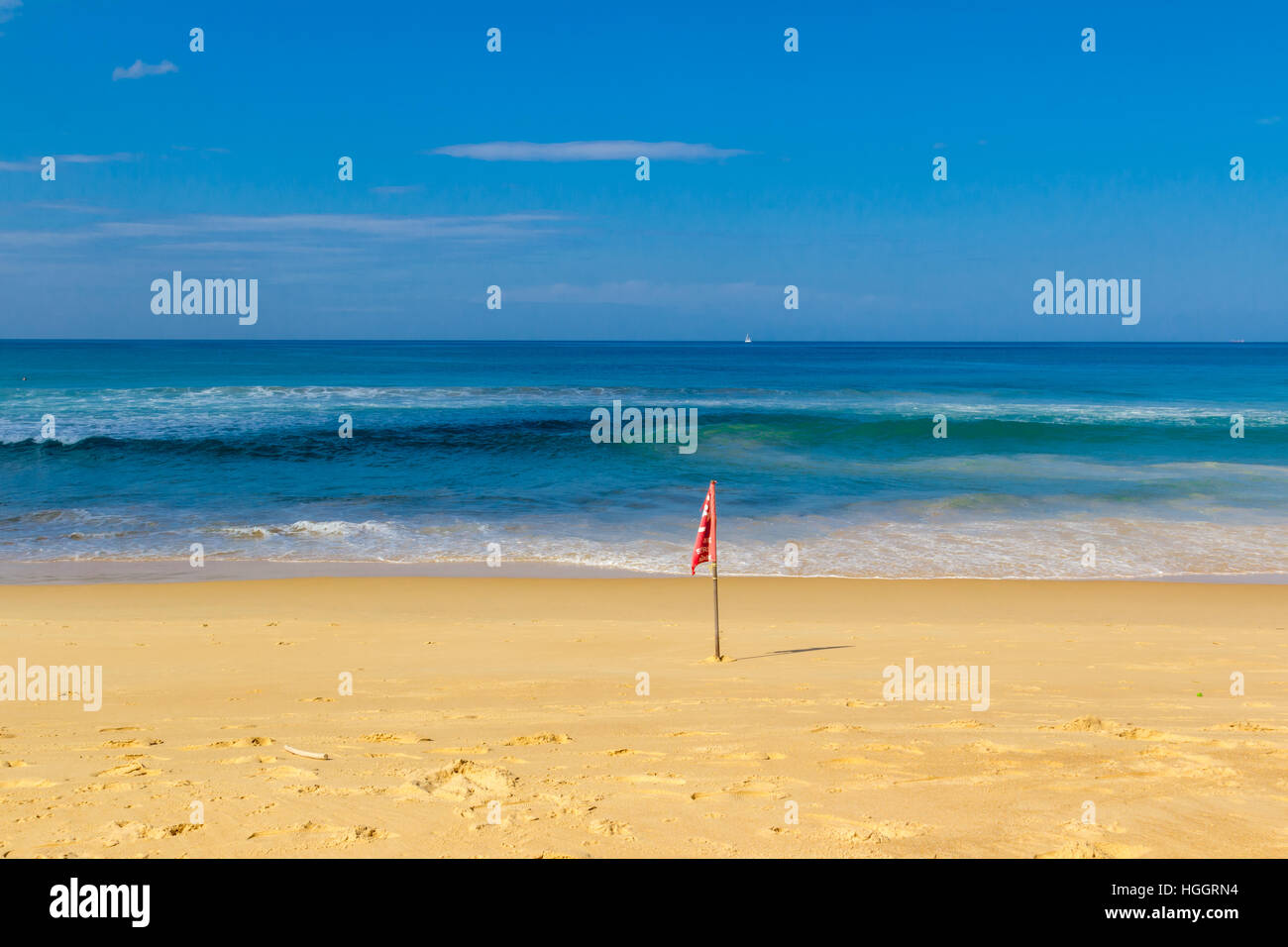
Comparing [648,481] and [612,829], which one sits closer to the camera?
[612,829]

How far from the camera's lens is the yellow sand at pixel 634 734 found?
4.24 metres

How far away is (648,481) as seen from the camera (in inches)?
894

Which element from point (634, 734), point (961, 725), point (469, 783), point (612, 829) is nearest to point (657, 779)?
point (612, 829)

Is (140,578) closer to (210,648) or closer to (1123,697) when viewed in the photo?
(210,648)

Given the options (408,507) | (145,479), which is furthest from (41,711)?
(145,479)

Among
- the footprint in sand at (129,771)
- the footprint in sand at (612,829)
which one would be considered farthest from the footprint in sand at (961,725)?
the footprint in sand at (129,771)

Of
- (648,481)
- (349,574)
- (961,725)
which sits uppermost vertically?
(648,481)

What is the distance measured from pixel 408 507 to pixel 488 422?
1709 centimetres

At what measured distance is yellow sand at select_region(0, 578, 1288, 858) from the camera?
4238 mm

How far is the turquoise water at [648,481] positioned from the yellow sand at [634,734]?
3855 millimetres

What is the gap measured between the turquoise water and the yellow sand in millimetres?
3855

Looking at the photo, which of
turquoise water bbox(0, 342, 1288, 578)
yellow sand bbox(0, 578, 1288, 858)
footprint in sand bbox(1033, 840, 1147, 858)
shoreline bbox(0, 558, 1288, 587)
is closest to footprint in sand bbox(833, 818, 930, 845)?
yellow sand bbox(0, 578, 1288, 858)

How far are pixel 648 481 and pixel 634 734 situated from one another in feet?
55.2

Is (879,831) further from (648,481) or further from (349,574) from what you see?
(648,481)
